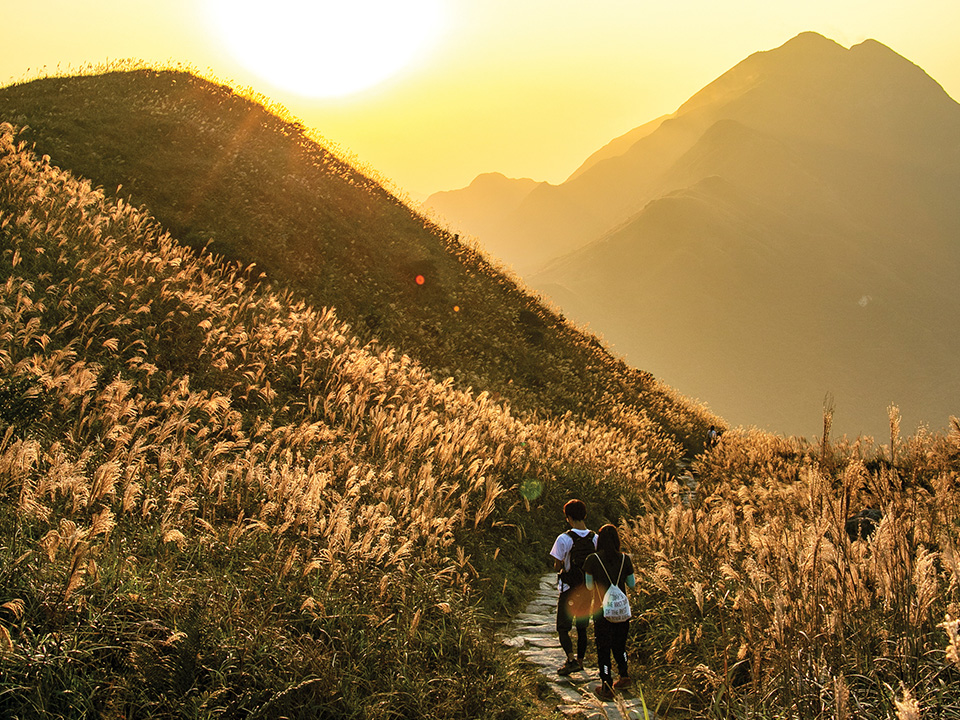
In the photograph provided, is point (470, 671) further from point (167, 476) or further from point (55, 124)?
point (55, 124)

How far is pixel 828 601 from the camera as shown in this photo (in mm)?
4566

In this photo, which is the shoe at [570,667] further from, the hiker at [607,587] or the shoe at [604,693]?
the shoe at [604,693]

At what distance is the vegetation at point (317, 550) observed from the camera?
384 cm

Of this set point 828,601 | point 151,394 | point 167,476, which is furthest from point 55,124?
point 828,601

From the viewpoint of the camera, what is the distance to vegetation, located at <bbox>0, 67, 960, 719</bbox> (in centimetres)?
384

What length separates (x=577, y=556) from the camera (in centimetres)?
702

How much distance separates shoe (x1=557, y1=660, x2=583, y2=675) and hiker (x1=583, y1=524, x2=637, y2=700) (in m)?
0.41

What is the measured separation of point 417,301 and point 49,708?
2238cm

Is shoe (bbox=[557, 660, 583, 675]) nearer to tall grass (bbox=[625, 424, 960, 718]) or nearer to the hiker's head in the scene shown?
tall grass (bbox=[625, 424, 960, 718])

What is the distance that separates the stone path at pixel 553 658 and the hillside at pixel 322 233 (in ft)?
40.3

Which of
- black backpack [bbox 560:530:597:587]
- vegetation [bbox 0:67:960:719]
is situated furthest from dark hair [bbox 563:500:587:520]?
vegetation [bbox 0:67:960:719]

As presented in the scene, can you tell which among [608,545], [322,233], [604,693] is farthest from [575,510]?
[322,233]

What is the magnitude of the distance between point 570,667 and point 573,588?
0.79 m

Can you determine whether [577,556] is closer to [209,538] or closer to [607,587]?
[607,587]
